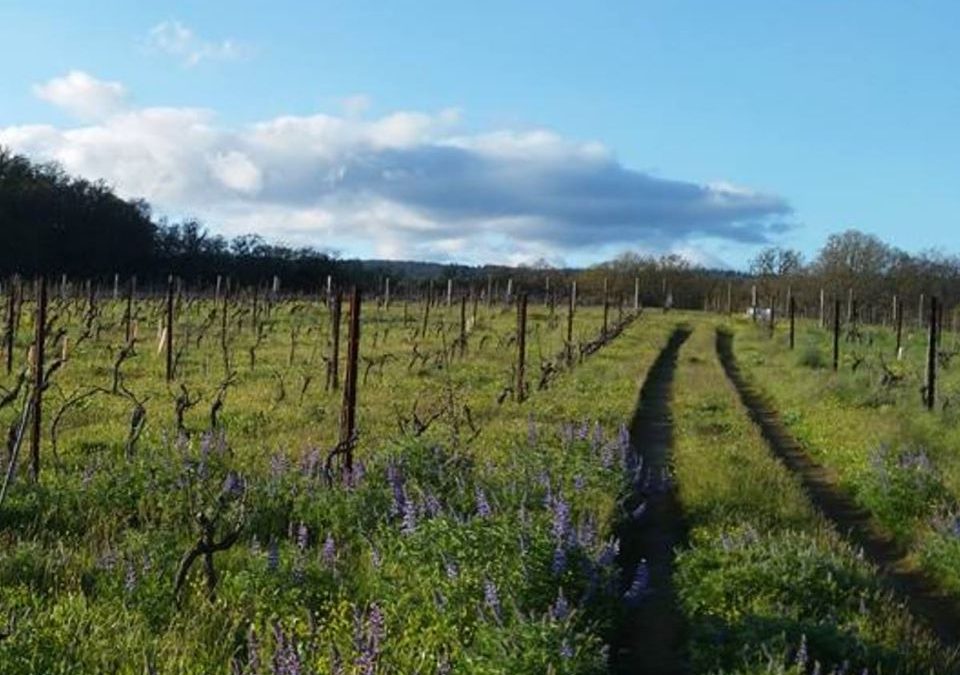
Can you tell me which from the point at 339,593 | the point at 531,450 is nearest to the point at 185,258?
the point at 531,450

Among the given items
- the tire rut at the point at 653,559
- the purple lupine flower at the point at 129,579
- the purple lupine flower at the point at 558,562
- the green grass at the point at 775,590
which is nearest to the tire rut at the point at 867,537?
the green grass at the point at 775,590

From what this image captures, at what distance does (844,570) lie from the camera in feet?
28.7

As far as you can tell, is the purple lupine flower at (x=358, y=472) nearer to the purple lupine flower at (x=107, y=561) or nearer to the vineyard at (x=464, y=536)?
the vineyard at (x=464, y=536)

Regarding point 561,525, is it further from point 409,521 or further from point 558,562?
point 409,521

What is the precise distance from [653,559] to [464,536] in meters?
3.25

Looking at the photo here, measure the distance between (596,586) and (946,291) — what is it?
291 ft

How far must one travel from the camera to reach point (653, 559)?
393 inches

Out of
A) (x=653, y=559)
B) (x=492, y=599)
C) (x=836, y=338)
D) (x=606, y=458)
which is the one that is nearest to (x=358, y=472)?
(x=653, y=559)

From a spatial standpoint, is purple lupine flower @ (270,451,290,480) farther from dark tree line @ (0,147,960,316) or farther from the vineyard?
dark tree line @ (0,147,960,316)

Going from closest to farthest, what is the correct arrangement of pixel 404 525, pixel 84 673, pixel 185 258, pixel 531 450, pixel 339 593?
pixel 84 673 < pixel 339 593 < pixel 404 525 < pixel 531 450 < pixel 185 258

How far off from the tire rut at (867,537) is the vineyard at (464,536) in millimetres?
41

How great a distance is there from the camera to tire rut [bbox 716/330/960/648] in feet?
29.8

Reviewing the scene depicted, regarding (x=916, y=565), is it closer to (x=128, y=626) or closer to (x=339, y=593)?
(x=339, y=593)

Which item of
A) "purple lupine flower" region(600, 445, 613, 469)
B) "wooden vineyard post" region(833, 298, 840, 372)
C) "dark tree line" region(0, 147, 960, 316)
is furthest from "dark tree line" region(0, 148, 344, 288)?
"purple lupine flower" region(600, 445, 613, 469)
